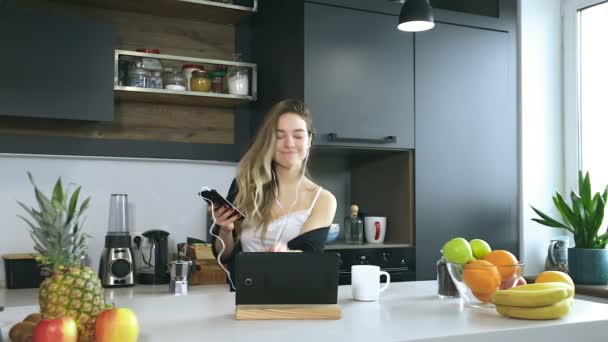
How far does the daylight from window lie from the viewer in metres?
3.44

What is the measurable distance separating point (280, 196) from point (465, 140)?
4.56 ft

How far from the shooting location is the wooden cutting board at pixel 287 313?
146 centimetres

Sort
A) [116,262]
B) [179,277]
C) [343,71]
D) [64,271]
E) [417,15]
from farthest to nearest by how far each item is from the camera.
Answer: [343,71] → [116,262] → [179,277] → [417,15] → [64,271]

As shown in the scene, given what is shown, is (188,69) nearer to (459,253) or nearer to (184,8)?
(184,8)

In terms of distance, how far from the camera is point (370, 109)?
3186 millimetres

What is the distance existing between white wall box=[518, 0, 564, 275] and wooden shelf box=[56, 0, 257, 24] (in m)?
1.60

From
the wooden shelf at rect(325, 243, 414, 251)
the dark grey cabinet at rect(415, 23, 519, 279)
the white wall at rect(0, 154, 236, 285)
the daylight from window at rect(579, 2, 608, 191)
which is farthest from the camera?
the daylight from window at rect(579, 2, 608, 191)

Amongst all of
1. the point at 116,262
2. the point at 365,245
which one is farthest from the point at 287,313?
the point at 365,245

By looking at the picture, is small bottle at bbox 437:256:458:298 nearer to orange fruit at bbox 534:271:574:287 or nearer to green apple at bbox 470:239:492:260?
green apple at bbox 470:239:492:260

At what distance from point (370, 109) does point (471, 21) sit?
824 mm

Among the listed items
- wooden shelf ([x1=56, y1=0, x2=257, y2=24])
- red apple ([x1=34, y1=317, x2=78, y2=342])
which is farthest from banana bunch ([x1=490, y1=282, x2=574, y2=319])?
wooden shelf ([x1=56, y1=0, x2=257, y2=24])

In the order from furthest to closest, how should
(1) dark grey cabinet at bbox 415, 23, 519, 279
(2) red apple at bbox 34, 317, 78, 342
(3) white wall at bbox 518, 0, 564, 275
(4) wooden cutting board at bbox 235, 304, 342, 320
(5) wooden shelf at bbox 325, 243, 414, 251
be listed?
(3) white wall at bbox 518, 0, 564, 275, (1) dark grey cabinet at bbox 415, 23, 519, 279, (5) wooden shelf at bbox 325, 243, 414, 251, (4) wooden cutting board at bbox 235, 304, 342, 320, (2) red apple at bbox 34, 317, 78, 342

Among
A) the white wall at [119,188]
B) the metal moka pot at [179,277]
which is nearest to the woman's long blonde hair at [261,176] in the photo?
the metal moka pot at [179,277]

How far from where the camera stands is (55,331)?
1.15 meters
